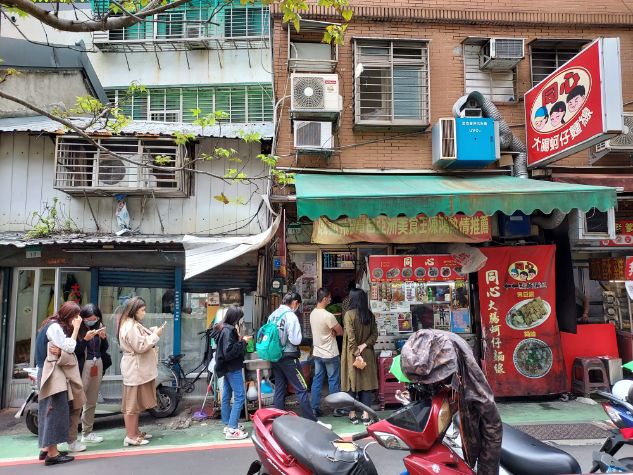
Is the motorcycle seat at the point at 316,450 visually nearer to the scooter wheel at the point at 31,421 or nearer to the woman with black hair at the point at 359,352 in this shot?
the woman with black hair at the point at 359,352

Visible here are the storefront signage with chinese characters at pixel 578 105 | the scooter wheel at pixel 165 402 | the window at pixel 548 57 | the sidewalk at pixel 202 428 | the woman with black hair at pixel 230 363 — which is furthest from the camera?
the window at pixel 548 57

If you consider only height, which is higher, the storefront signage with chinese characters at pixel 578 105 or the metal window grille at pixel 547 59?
the metal window grille at pixel 547 59

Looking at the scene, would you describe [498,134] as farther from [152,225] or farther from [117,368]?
[117,368]

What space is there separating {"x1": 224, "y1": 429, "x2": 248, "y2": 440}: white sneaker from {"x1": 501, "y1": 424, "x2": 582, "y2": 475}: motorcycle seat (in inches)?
152

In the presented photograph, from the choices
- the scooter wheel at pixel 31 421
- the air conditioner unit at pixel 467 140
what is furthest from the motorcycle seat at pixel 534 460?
the scooter wheel at pixel 31 421

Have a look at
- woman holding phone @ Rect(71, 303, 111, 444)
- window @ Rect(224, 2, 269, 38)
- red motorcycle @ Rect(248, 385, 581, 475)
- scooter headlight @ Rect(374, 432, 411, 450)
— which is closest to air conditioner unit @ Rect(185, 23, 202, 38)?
window @ Rect(224, 2, 269, 38)

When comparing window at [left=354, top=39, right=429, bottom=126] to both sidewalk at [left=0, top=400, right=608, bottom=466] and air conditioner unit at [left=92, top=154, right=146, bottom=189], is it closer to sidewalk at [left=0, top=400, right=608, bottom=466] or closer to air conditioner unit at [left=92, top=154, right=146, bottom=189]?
air conditioner unit at [left=92, top=154, right=146, bottom=189]

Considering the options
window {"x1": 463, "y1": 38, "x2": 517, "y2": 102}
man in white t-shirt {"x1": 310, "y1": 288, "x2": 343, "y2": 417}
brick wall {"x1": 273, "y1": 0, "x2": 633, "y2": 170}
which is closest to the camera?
man in white t-shirt {"x1": 310, "y1": 288, "x2": 343, "y2": 417}

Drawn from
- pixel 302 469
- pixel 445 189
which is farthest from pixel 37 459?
pixel 445 189

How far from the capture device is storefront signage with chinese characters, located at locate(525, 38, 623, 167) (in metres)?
6.27

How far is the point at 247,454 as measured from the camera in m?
5.34

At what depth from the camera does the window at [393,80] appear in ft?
27.7

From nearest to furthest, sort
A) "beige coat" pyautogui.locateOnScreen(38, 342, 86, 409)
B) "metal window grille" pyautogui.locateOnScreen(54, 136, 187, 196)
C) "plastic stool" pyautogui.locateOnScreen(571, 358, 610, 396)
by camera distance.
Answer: "beige coat" pyautogui.locateOnScreen(38, 342, 86, 409) → "plastic stool" pyautogui.locateOnScreen(571, 358, 610, 396) → "metal window grille" pyautogui.locateOnScreen(54, 136, 187, 196)

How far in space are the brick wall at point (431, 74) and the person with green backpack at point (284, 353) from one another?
325cm
